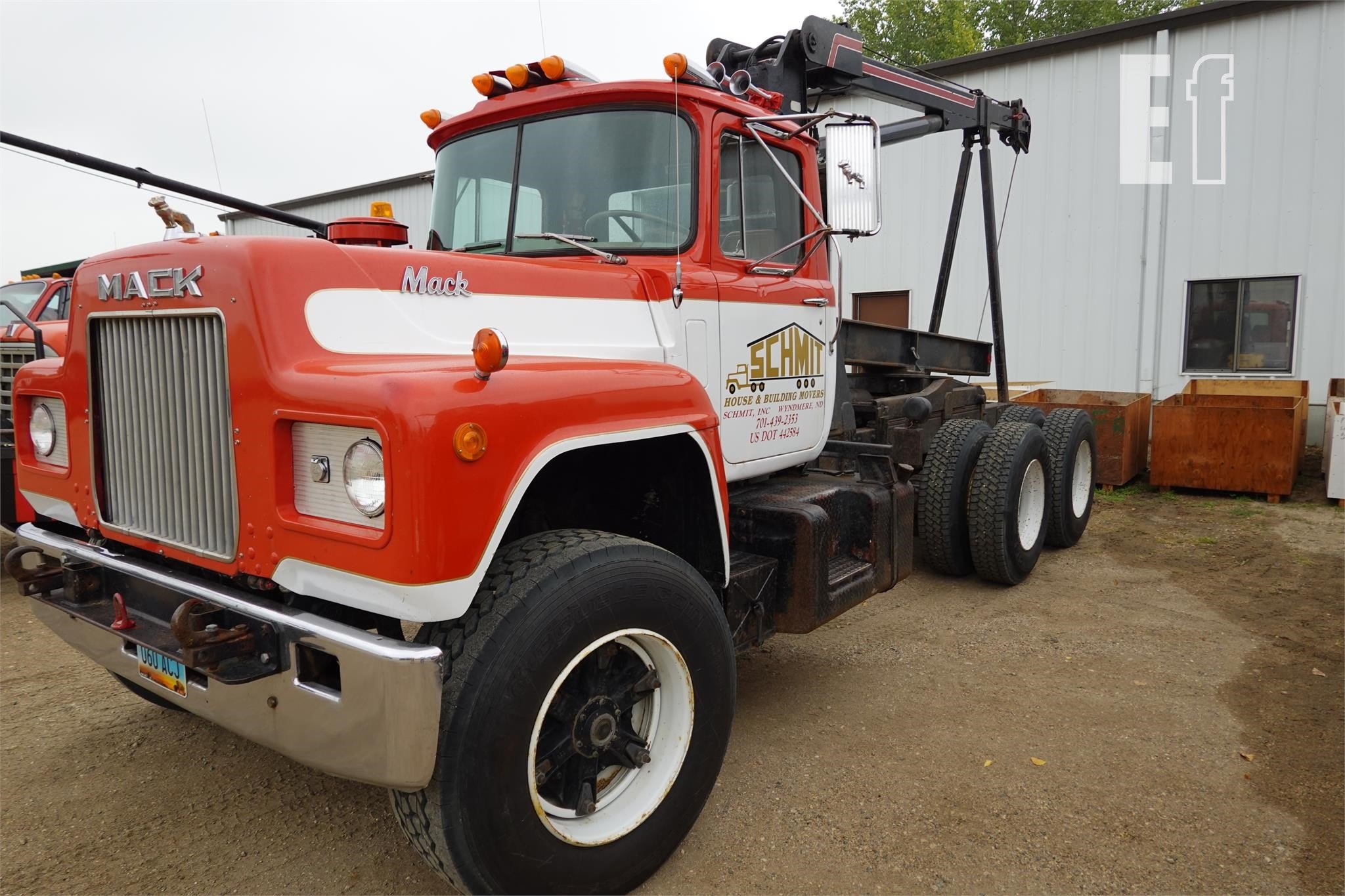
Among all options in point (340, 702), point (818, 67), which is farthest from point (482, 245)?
point (818, 67)

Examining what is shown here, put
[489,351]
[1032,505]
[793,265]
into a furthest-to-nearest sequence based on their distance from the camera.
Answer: [1032,505], [793,265], [489,351]

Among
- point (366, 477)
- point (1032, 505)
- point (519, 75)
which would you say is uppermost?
point (519, 75)

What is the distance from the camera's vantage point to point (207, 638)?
2195 mm

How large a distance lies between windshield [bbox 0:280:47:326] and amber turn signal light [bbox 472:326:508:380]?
770 centimetres

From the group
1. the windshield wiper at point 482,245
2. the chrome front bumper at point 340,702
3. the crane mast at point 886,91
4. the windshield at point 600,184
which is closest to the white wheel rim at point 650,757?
the chrome front bumper at point 340,702

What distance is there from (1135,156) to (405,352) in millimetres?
10801

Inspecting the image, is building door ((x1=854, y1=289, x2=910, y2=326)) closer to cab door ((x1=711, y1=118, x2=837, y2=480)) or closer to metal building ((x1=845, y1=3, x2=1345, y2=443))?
metal building ((x1=845, y1=3, x2=1345, y2=443))

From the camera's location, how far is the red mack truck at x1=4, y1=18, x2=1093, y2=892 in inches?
83.1

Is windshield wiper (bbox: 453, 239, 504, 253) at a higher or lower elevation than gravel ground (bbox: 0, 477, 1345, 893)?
higher

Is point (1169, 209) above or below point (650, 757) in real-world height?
above

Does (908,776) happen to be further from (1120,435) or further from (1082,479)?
(1120,435)

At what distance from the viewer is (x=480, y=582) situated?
2.21 metres

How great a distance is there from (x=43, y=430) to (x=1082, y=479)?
6.94 metres

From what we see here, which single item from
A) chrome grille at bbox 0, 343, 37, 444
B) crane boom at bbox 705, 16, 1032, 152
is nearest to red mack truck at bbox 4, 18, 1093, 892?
crane boom at bbox 705, 16, 1032, 152
